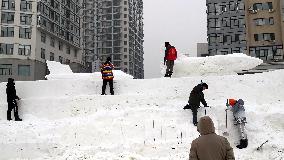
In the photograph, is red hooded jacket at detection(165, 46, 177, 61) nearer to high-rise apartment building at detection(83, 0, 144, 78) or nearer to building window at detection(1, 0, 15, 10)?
building window at detection(1, 0, 15, 10)

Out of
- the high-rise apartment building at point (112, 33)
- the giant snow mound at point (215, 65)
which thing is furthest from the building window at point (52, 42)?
the high-rise apartment building at point (112, 33)

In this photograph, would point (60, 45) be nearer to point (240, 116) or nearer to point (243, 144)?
point (240, 116)

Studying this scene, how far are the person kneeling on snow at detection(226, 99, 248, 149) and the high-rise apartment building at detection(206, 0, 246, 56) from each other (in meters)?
46.7

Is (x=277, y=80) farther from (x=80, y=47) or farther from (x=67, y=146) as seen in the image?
(x=80, y=47)

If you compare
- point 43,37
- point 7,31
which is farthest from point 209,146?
point 43,37

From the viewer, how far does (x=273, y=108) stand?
12953 millimetres

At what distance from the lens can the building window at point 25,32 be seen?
172 feet

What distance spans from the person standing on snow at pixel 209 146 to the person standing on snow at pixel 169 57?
1297 cm

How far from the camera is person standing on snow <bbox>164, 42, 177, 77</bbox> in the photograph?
1753 cm

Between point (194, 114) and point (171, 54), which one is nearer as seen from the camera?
point (194, 114)

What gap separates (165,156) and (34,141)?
15.0ft

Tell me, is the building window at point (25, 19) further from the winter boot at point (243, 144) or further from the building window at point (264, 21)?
the winter boot at point (243, 144)

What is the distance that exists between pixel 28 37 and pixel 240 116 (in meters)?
46.7

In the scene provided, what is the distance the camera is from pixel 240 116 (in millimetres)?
11297
